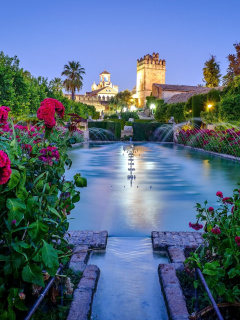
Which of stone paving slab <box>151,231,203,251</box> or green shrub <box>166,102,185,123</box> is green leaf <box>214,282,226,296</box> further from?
green shrub <box>166,102,185,123</box>

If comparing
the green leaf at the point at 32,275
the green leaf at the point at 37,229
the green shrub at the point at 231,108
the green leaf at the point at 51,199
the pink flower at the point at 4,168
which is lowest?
the green leaf at the point at 32,275

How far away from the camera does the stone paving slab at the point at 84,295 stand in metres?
2.53

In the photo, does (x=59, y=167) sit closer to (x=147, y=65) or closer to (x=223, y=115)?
(x=223, y=115)

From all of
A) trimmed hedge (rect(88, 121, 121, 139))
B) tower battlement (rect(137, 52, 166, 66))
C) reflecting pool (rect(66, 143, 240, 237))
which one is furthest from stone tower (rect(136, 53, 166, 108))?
reflecting pool (rect(66, 143, 240, 237))

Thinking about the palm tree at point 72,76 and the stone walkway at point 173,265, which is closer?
the stone walkway at point 173,265

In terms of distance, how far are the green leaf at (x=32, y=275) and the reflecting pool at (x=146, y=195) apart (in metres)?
2.76

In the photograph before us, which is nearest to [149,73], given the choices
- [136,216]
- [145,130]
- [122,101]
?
[122,101]

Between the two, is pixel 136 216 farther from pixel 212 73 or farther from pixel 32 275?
pixel 212 73

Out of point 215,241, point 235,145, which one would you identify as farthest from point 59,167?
point 235,145

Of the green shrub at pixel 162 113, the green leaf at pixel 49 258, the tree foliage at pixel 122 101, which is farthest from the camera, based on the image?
the tree foliage at pixel 122 101

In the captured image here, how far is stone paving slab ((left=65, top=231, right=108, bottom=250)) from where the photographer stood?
13.3ft

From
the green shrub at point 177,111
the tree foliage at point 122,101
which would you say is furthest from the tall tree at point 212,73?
the green shrub at point 177,111

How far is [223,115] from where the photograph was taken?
1912cm

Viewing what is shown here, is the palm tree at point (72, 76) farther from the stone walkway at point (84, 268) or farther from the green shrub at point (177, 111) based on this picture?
the stone walkway at point (84, 268)
